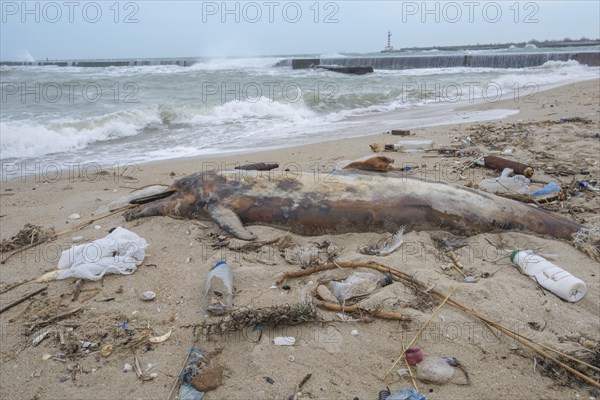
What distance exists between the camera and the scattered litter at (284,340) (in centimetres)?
244

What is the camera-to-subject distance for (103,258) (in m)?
3.33

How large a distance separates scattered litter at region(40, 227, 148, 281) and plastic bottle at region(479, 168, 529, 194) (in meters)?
3.78

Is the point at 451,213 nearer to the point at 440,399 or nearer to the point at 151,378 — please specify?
the point at 440,399

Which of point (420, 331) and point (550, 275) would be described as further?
point (550, 275)

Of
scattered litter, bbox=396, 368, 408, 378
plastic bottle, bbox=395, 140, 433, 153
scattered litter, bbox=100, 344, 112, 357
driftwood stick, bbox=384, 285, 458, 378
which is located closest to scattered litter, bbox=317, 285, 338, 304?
driftwood stick, bbox=384, 285, 458, 378

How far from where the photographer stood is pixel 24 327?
2.65m

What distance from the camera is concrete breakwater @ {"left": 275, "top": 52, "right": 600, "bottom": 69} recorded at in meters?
30.0

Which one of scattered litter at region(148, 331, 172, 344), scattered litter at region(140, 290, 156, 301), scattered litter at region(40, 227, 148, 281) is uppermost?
scattered litter at region(40, 227, 148, 281)

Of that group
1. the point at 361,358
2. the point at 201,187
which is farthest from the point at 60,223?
the point at 361,358

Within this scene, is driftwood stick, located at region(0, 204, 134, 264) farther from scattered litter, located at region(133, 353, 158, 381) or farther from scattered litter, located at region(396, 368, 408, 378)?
scattered litter, located at region(396, 368, 408, 378)

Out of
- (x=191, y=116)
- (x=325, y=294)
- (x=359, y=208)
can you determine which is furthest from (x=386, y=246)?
(x=191, y=116)

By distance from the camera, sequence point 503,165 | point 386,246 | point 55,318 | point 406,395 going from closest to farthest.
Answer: point 406,395
point 55,318
point 386,246
point 503,165

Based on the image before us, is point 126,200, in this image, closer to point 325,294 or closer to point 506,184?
point 325,294

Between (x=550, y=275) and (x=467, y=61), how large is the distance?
3552cm
